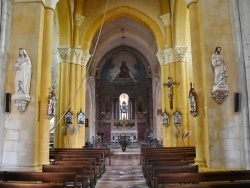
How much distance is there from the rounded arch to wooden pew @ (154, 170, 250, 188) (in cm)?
1124

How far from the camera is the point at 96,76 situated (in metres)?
26.7

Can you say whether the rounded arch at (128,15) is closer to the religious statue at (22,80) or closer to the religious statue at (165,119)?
the religious statue at (165,119)

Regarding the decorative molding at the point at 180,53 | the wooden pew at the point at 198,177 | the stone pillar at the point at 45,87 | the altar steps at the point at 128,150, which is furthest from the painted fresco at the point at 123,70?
the wooden pew at the point at 198,177

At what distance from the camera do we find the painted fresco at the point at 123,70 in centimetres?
2827

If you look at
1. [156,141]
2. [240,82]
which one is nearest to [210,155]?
[240,82]

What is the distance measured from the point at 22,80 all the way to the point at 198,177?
500 cm

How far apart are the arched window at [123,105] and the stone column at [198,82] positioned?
2292 centimetres

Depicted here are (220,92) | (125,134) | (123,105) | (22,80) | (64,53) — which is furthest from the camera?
(123,105)

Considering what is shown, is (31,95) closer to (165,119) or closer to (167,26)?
(165,119)

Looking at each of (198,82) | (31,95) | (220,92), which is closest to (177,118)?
(198,82)

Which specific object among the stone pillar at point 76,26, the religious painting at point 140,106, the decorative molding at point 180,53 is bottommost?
the religious painting at point 140,106

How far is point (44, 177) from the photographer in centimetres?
459

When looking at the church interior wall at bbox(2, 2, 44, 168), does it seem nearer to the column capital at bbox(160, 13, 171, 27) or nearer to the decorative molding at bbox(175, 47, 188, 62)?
the decorative molding at bbox(175, 47, 188, 62)

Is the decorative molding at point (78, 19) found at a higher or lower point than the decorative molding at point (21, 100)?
higher
